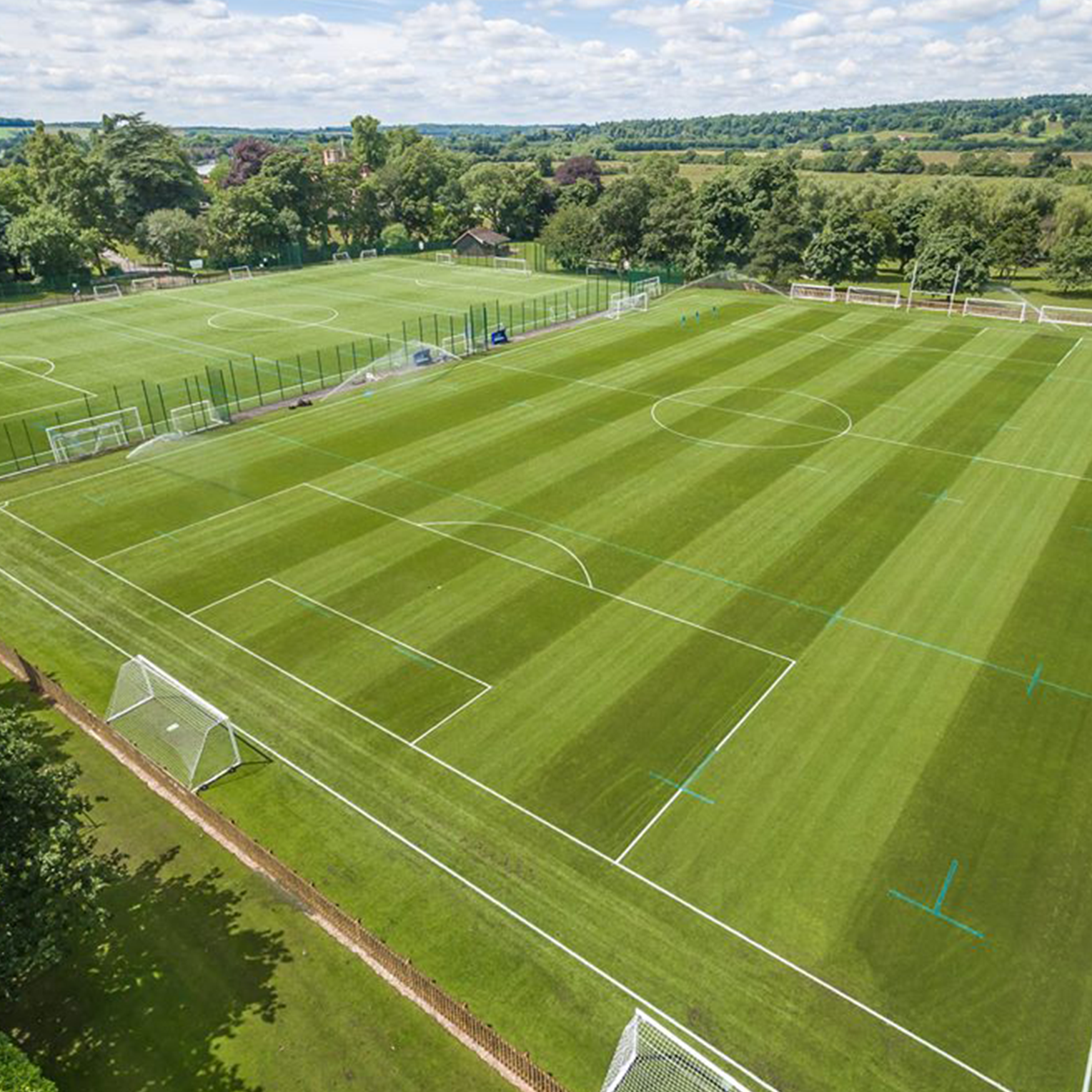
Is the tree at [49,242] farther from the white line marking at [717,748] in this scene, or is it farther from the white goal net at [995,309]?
the white line marking at [717,748]

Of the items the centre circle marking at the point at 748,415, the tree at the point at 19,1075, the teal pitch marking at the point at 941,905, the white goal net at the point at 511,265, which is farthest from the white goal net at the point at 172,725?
the white goal net at the point at 511,265

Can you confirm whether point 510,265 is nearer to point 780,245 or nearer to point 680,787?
point 780,245

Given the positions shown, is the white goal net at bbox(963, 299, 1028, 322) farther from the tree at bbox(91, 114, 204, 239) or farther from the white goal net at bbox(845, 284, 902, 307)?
the tree at bbox(91, 114, 204, 239)

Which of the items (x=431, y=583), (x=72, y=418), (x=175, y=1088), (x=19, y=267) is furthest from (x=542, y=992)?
(x=19, y=267)

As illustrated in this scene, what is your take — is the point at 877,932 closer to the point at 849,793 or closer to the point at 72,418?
the point at 849,793

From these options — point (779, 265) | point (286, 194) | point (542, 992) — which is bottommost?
point (542, 992)
